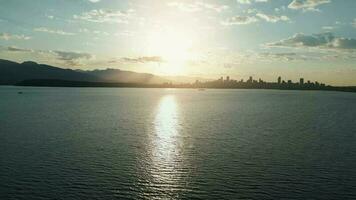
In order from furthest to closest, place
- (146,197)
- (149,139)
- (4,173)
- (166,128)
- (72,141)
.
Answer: (166,128), (149,139), (72,141), (4,173), (146,197)

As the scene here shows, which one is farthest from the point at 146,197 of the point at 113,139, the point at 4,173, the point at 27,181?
the point at 113,139

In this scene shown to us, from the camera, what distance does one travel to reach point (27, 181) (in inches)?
1325

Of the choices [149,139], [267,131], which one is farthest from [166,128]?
[267,131]

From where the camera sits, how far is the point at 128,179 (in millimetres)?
34625

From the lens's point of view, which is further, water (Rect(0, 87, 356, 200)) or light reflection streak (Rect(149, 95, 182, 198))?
light reflection streak (Rect(149, 95, 182, 198))

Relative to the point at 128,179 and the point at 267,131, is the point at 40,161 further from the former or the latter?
the point at 267,131

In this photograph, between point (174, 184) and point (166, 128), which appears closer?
point (174, 184)

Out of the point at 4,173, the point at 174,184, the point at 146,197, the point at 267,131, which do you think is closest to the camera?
the point at 146,197

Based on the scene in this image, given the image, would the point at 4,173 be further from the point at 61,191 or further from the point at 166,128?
the point at 166,128

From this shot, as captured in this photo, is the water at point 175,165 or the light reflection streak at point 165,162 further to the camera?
the light reflection streak at point 165,162

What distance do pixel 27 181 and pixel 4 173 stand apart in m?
4.45

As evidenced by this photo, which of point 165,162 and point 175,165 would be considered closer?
point 175,165

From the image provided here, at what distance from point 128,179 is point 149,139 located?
24.8 m

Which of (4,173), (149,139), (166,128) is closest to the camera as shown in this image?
(4,173)
